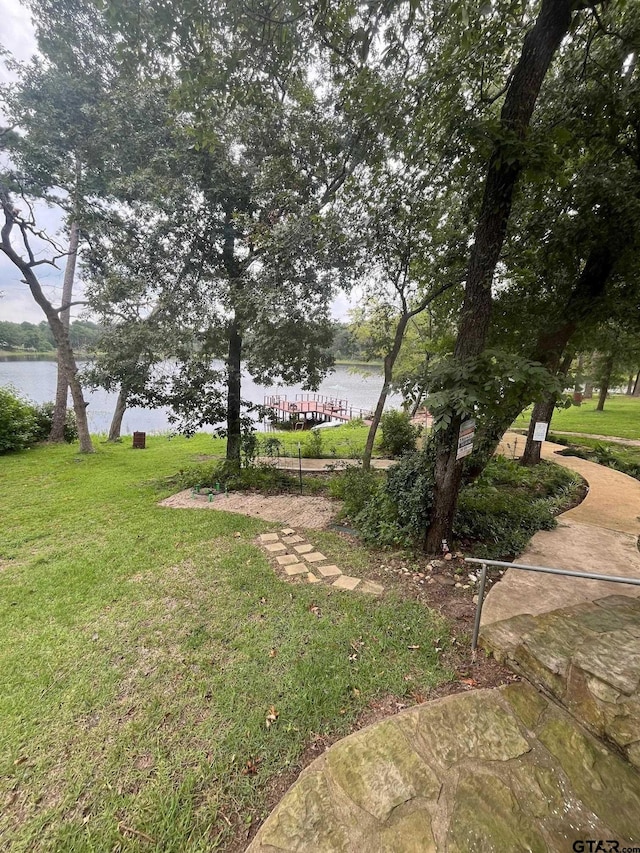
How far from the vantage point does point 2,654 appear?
2.26 metres

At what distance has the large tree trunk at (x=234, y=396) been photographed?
587 centimetres

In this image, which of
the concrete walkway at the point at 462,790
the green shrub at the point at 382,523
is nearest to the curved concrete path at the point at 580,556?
the concrete walkway at the point at 462,790

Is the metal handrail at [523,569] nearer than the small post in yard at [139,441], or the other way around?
the metal handrail at [523,569]

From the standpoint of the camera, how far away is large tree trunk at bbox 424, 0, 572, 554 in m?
2.46

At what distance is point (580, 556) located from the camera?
3338mm

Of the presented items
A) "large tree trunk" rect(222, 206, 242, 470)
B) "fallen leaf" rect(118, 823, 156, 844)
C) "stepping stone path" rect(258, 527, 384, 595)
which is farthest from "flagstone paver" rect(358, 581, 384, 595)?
"large tree trunk" rect(222, 206, 242, 470)

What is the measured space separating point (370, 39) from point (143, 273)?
3995 millimetres

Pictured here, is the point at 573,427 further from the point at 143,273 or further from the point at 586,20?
the point at 143,273

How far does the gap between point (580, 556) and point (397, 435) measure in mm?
5728

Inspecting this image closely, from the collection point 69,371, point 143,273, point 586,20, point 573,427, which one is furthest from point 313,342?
point 573,427

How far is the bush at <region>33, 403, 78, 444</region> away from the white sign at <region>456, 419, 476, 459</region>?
1044cm

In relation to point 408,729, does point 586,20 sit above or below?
above

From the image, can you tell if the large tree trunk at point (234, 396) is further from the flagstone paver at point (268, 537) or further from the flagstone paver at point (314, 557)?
the flagstone paver at point (314, 557)

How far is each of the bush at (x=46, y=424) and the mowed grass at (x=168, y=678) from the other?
717 centimetres
